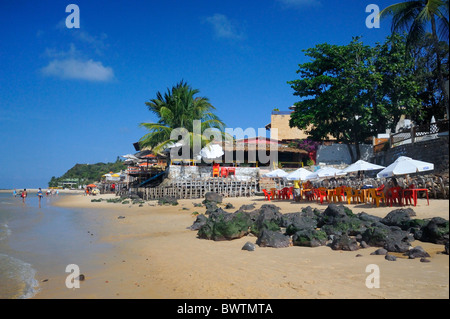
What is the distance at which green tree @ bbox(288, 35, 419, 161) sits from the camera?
25.6 m

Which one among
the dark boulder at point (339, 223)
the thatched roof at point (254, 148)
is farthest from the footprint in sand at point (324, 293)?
the thatched roof at point (254, 148)

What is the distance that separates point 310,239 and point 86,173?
10090cm

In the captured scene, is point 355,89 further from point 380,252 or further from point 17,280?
point 17,280

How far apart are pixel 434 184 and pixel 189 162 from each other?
20.3m

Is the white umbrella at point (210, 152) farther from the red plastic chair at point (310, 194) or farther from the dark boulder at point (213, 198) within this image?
the red plastic chair at point (310, 194)

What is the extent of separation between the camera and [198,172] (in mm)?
28734

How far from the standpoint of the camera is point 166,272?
253 inches

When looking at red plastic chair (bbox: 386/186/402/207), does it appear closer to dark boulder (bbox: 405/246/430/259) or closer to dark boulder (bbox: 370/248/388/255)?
dark boulder (bbox: 370/248/388/255)

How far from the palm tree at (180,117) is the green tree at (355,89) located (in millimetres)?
8107

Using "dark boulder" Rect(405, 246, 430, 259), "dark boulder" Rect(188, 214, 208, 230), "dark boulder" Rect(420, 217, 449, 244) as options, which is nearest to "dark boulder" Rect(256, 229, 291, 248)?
"dark boulder" Rect(405, 246, 430, 259)

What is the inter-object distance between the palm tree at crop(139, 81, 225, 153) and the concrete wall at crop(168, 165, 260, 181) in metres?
2.04

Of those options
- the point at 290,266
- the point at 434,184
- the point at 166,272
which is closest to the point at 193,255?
the point at 166,272

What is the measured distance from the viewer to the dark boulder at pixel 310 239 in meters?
8.07
